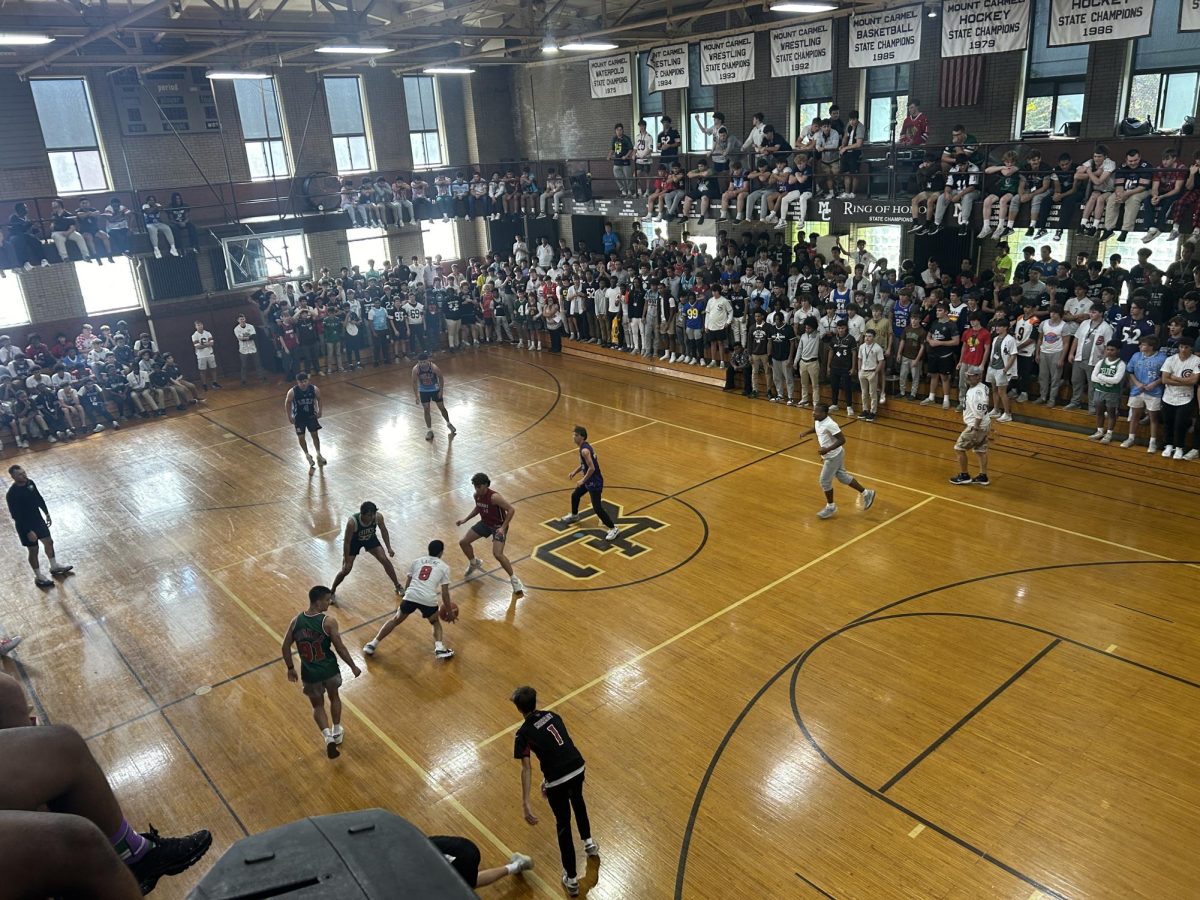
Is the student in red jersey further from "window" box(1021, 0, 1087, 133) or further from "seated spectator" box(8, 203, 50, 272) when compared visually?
"seated spectator" box(8, 203, 50, 272)

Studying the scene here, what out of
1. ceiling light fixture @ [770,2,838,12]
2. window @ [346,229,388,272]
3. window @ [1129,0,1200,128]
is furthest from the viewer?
window @ [346,229,388,272]

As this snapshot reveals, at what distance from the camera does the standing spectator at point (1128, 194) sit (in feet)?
43.8

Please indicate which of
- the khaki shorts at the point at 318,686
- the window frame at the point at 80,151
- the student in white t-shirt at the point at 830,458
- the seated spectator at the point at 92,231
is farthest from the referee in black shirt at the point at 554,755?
the window frame at the point at 80,151


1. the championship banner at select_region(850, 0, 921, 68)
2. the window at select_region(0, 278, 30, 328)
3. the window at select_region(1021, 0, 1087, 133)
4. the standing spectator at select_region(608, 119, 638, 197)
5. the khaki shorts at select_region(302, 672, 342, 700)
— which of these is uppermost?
the championship banner at select_region(850, 0, 921, 68)

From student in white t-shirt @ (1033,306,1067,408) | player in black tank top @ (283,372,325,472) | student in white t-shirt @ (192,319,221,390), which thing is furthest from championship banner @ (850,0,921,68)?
student in white t-shirt @ (192,319,221,390)

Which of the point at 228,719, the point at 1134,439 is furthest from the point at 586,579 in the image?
the point at 1134,439

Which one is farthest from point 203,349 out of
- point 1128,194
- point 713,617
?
point 1128,194

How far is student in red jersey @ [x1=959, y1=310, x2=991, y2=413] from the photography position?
14.1 m

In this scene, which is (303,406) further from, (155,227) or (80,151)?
(80,151)

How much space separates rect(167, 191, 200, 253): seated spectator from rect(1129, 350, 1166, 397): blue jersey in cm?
2095

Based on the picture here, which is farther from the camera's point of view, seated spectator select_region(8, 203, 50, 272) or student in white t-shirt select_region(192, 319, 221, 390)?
student in white t-shirt select_region(192, 319, 221, 390)

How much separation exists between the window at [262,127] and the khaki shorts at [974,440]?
2105cm

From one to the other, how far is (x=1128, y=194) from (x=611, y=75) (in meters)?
11.1

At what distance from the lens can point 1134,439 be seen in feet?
43.5
